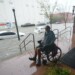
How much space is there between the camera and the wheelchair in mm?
4527

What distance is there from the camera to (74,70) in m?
4.24

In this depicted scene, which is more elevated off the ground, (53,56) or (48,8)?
(48,8)

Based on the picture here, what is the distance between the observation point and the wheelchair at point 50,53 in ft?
14.9

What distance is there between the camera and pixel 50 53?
16.1ft

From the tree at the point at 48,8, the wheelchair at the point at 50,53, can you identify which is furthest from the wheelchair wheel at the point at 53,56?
the tree at the point at 48,8

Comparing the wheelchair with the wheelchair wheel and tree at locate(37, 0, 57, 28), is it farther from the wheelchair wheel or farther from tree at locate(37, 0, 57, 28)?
tree at locate(37, 0, 57, 28)

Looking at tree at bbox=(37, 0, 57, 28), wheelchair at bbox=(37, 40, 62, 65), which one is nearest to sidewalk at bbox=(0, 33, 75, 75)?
wheelchair at bbox=(37, 40, 62, 65)

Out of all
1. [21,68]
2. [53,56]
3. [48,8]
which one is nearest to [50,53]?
[53,56]

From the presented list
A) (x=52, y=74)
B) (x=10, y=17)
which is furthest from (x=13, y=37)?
(x=52, y=74)

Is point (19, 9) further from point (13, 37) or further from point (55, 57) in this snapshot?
point (55, 57)

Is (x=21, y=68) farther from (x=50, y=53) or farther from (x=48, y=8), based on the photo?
(x=48, y=8)

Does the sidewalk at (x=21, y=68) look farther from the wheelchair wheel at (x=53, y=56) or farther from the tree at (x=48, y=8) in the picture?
the tree at (x=48, y=8)

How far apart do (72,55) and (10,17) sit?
25.1m

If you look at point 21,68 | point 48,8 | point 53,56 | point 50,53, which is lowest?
point 21,68
